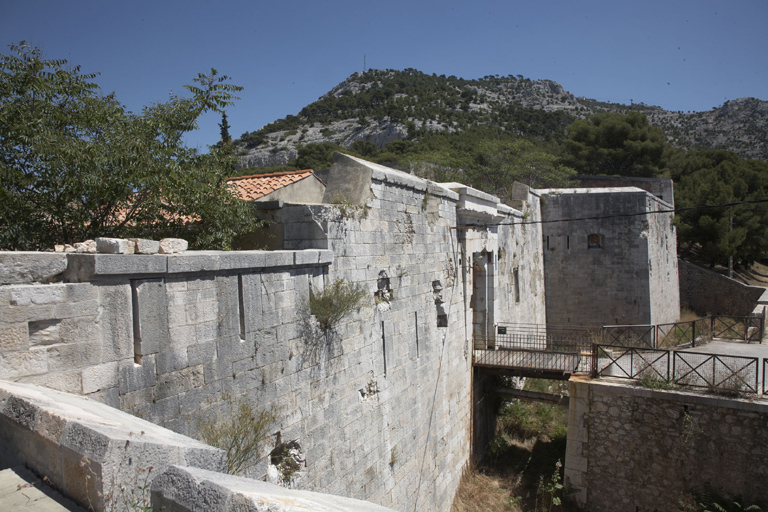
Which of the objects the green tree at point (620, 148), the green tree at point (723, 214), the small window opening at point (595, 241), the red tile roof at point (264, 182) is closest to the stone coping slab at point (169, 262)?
the red tile roof at point (264, 182)

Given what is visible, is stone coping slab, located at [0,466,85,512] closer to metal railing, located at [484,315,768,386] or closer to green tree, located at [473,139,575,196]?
metal railing, located at [484,315,768,386]

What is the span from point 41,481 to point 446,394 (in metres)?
8.25

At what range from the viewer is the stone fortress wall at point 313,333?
12.5 ft

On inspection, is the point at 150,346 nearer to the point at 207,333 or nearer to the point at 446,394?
the point at 207,333

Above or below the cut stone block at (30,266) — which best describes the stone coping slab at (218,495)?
below

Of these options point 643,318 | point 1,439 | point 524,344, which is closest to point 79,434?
point 1,439

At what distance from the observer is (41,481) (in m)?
2.64

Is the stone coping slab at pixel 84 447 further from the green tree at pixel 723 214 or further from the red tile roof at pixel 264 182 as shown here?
the green tree at pixel 723 214

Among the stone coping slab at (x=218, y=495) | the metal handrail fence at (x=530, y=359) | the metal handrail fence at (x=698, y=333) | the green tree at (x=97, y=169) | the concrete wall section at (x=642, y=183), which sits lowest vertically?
the metal handrail fence at (x=698, y=333)

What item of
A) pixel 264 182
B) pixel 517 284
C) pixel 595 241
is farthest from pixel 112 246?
pixel 595 241

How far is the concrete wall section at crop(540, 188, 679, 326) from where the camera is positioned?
707 inches

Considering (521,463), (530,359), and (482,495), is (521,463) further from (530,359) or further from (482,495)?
(530,359)

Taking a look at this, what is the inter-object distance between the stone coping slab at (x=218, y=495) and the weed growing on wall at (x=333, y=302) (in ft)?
12.1

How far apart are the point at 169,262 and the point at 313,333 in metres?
2.31
